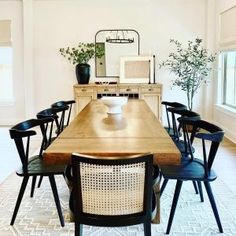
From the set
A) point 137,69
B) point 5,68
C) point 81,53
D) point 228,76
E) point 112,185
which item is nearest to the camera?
point 112,185

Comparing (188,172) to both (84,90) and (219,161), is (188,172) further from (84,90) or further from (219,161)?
(84,90)

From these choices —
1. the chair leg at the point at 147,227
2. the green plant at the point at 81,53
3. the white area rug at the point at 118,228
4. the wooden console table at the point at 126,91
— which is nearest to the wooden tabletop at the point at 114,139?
the chair leg at the point at 147,227

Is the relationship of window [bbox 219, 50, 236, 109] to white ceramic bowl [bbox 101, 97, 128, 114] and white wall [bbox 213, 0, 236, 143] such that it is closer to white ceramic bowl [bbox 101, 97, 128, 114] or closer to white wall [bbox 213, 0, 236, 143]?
white wall [bbox 213, 0, 236, 143]

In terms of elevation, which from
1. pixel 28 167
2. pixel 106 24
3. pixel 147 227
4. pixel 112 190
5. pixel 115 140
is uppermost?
pixel 106 24

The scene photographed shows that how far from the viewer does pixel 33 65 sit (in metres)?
7.50

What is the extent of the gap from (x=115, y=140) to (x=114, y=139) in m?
0.03

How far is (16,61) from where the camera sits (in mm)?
7625

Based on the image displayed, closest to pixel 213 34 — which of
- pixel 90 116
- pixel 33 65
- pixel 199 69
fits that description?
pixel 199 69

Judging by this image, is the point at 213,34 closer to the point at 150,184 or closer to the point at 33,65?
the point at 33,65

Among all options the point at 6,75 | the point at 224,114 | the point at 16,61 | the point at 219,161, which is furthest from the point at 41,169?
the point at 6,75

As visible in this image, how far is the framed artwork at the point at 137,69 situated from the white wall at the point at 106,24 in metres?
0.25

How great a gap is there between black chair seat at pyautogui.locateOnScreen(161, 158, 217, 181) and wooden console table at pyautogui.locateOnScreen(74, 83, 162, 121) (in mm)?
3957

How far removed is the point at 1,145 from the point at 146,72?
322 centimetres

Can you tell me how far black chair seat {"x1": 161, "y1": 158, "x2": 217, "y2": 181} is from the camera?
2.69m
